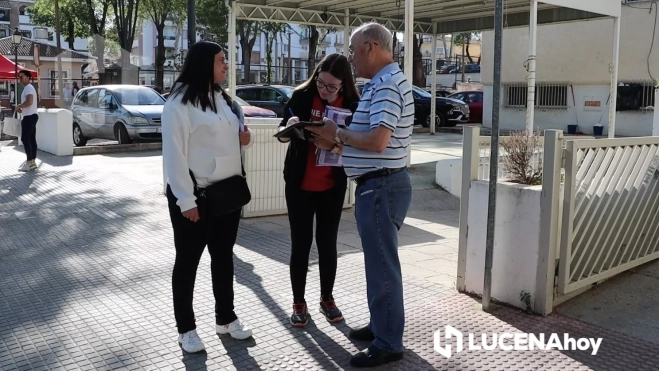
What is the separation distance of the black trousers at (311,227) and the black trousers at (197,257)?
424 millimetres

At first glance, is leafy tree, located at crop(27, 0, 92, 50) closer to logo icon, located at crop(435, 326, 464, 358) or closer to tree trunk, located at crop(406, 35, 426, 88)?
tree trunk, located at crop(406, 35, 426, 88)

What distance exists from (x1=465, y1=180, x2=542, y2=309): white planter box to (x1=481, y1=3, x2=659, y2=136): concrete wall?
1573 centimetres

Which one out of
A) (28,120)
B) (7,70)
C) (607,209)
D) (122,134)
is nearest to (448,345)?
(607,209)

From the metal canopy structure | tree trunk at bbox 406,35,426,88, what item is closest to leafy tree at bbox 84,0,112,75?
tree trunk at bbox 406,35,426,88

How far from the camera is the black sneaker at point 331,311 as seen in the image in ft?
14.4

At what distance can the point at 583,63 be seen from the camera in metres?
20.8

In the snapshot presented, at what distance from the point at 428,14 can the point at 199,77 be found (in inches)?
491

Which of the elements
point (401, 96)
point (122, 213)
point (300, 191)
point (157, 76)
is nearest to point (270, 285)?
point (300, 191)

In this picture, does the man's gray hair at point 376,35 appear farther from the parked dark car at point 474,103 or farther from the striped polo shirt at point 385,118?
the parked dark car at point 474,103

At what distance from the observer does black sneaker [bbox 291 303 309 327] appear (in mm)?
4305

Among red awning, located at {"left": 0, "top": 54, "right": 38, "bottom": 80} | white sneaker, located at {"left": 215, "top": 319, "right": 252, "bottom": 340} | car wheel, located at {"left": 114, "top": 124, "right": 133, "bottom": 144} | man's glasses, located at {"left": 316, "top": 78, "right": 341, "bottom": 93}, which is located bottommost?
white sneaker, located at {"left": 215, "top": 319, "right": 252, "bottom": 340}

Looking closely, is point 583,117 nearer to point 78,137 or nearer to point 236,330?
point 78,137

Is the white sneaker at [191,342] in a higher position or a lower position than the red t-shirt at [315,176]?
Answer: lower

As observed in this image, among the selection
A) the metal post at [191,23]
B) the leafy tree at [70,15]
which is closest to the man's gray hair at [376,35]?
the metal post at [191,23]
